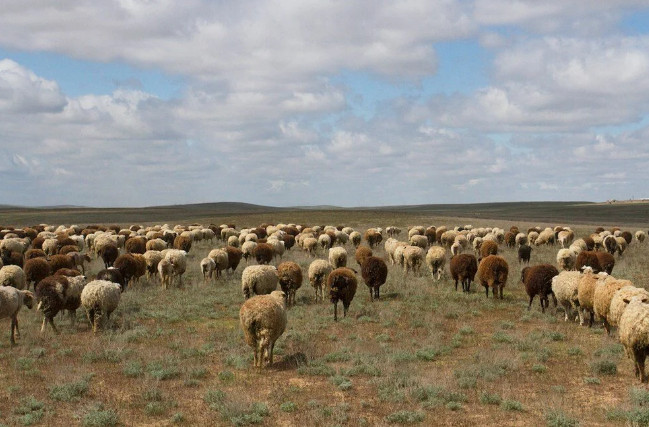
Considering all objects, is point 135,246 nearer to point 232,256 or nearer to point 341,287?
point 232,256

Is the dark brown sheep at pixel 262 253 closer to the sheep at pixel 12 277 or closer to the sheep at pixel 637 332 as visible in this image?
the sheep at pixel 12 277

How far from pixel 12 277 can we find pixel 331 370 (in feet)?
39.5

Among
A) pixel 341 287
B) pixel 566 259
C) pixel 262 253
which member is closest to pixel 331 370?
pixel 341 287

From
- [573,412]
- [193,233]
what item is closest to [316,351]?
[573,412]

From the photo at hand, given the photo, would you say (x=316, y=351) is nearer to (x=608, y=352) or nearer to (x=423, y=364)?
(x=423, y=364)

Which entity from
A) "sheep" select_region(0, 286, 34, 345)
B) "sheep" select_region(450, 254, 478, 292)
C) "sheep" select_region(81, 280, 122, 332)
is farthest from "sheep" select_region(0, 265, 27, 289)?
"sheep" select_region(450, 254, 478, 292)

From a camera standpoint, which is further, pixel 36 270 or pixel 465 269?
pixel 465 269

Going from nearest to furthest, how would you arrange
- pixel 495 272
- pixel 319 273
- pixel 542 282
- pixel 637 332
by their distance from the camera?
pixel 637 332 → pixel 542 282 → pixel 319 273 → pixel 495 272

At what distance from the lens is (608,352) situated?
1207 cm

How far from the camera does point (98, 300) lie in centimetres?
1444

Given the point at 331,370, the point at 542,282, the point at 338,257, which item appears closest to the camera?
the point at 331,370

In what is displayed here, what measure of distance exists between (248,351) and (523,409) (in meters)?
6.74

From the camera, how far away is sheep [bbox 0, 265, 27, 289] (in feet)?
53.8

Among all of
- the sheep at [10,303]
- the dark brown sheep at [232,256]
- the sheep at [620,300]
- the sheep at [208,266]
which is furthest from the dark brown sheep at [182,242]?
the sheep at [620,300]
